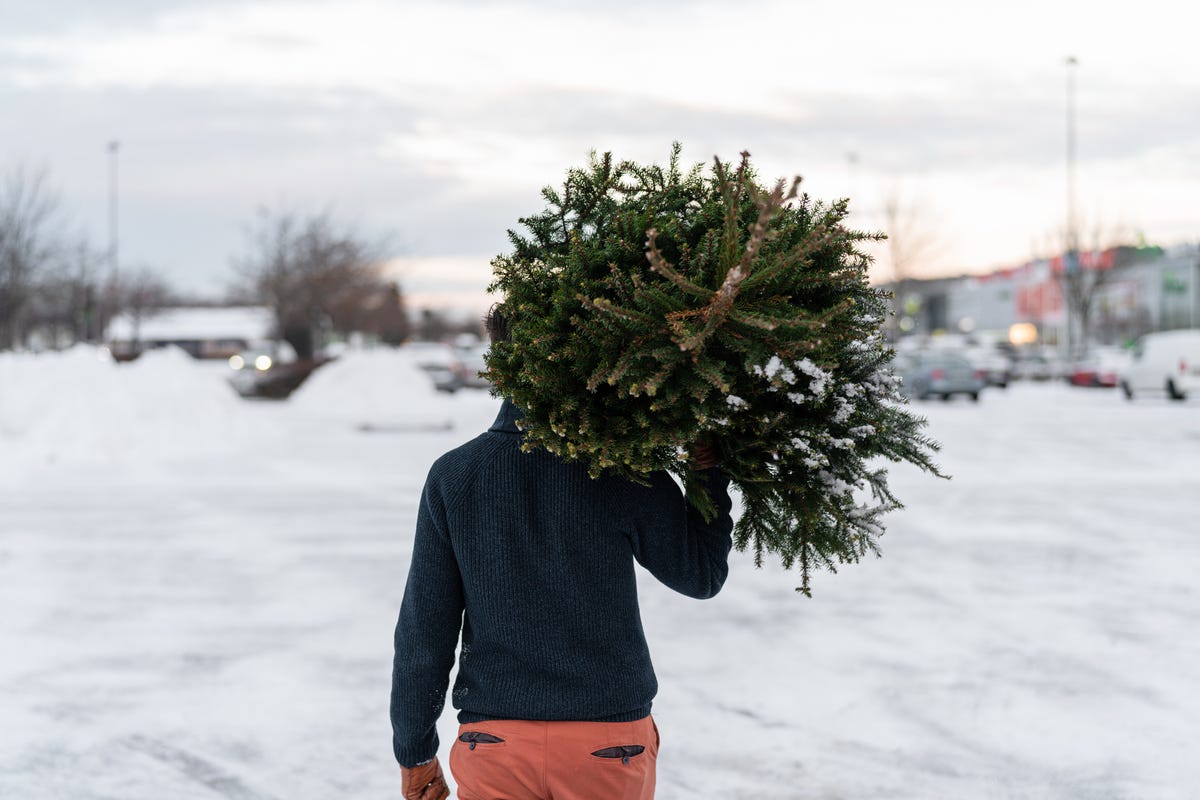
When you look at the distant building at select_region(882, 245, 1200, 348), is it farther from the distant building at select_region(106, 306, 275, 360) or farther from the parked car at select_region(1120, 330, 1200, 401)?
the distant building at select_region(106, 306, 275, 360)

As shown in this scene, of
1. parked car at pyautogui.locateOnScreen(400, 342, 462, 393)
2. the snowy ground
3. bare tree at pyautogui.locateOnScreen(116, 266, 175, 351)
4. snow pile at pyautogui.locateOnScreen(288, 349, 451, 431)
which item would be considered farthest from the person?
bare tree at pyautogui.locateOnScreen(116, 266, 175, 351)

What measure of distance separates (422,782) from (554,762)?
43 centimetres

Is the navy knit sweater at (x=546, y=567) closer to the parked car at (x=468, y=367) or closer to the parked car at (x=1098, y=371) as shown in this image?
the parked car at (x=468, y=367)

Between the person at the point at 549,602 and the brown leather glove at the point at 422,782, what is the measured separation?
19cm

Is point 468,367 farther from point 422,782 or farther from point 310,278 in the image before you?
point 422,782

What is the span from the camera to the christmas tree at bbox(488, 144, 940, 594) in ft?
7.34

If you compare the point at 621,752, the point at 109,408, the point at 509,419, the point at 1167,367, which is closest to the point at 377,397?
the point at 109,408

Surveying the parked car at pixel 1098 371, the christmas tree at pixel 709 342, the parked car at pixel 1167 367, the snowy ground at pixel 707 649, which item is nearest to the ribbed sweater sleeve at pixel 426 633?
the christmas tree at pixel 709 342

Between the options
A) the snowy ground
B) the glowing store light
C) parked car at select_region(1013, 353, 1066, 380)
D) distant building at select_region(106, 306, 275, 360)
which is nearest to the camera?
the snowy ground

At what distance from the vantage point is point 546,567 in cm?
242

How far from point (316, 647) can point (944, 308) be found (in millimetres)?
127226

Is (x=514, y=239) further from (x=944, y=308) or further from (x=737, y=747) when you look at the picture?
(x=944, y=308)

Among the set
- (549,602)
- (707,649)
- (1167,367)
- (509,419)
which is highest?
(509,419)

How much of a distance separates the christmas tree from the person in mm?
88
